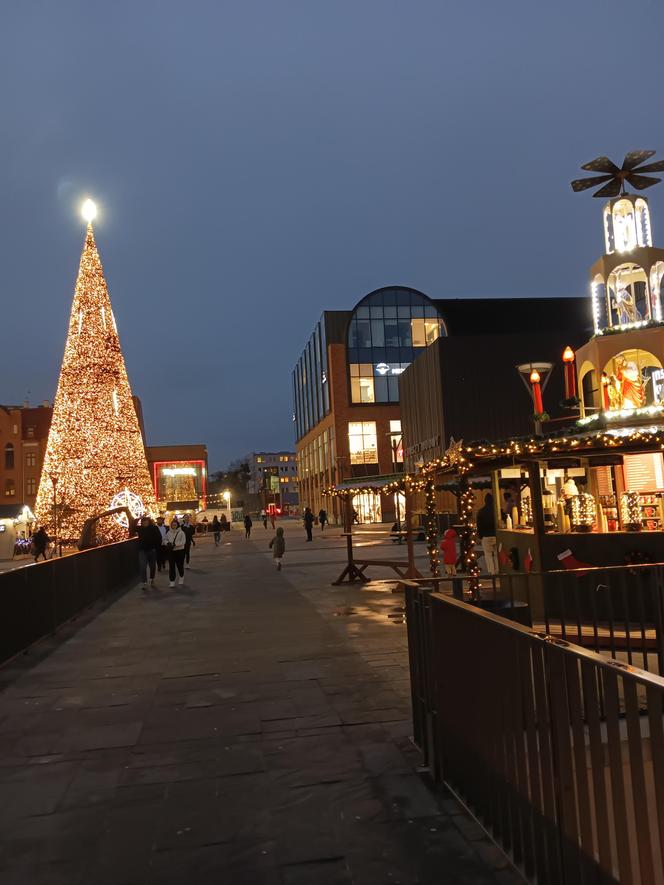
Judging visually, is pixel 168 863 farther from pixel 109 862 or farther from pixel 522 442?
pixel 522 442

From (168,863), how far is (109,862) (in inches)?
12.4

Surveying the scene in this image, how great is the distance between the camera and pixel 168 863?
152 inches

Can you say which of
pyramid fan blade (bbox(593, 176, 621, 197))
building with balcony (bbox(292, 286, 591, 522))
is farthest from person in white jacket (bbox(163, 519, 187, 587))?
building with balcony (bbox(292, 286, 591, 522))

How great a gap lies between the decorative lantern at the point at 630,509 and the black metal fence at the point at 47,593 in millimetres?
8828

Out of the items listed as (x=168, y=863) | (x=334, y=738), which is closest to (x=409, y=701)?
(x=334, y=738)

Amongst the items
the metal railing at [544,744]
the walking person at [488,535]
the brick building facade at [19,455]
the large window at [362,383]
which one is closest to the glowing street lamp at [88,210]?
the walking person at [488,535]

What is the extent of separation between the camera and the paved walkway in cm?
383

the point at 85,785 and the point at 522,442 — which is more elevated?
the point at 522,442

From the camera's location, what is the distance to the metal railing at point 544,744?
2.61 m

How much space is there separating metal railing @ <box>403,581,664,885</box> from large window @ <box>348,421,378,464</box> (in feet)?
203

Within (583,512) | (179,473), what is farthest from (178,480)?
(583,512)

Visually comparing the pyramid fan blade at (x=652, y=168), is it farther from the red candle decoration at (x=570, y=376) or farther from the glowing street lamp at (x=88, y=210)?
the glowing street lamp at (x=88, y=210)

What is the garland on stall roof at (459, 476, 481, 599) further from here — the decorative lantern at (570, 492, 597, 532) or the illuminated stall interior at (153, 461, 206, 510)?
the illuminated stall interior at (153, 461, 206, 510)

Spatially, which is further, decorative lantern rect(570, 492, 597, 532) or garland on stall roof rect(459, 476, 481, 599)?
decorative lantern rect(570, 492, 597, 532)
